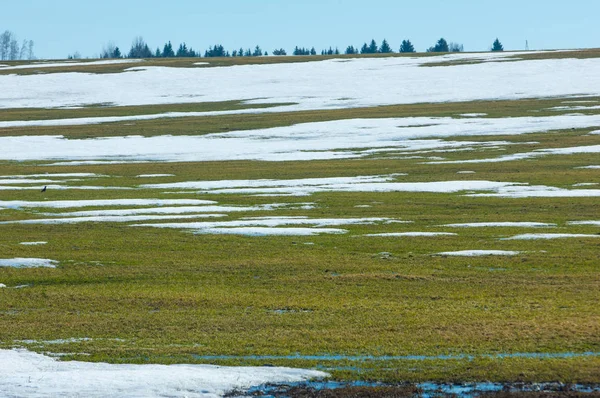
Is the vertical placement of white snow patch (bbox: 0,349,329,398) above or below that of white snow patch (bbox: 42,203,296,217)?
above

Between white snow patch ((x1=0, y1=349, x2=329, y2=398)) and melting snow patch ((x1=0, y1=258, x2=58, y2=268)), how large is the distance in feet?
31.5

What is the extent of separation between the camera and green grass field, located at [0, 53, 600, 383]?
51.2 feet

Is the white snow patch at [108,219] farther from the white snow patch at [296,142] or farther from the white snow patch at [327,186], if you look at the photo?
the white snow patch at [296,142]

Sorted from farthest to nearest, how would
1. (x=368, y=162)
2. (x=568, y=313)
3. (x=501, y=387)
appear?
1. (x=368, y=162)
2. (x=568, y=313)
3. (x=501, y=387)

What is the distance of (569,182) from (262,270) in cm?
2336

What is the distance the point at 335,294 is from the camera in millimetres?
20594

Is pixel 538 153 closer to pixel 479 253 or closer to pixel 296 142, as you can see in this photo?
pixel 296 142

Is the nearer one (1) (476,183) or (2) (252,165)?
(1) (476,183)

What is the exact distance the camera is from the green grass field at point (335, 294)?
15617mm

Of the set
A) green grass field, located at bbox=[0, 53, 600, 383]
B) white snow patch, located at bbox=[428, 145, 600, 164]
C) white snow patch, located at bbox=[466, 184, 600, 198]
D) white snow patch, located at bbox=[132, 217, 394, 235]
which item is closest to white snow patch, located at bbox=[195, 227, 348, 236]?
white snow patch, located at bbox=[132, 217, 394, 235]

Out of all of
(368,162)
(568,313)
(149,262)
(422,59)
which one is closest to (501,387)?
(568,313)

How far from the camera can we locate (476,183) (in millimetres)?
43250

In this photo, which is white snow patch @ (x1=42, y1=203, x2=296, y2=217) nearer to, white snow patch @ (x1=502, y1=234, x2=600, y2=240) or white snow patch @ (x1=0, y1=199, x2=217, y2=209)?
white snow patch @ (x1=0, y1=199, x2=217, y2=209)

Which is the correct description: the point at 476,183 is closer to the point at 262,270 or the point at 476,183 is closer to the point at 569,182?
the point at 569,182
